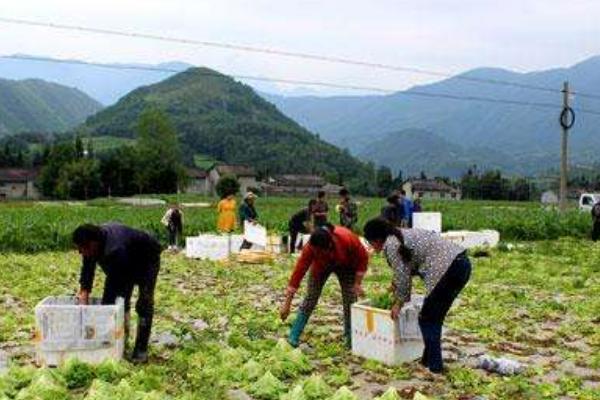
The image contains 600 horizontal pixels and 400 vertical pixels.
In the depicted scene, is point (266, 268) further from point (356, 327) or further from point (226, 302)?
point (356, 327)

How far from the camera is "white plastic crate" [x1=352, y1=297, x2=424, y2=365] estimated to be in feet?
31.5

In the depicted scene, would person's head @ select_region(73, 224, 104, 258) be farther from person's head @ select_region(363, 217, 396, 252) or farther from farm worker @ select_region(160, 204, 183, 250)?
farm worker @ select_region(160, 204, 183, 250)

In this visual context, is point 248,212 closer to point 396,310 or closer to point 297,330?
point 297,330

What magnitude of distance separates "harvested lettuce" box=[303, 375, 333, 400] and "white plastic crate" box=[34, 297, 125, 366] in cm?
250

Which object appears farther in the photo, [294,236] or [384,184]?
[384,184]

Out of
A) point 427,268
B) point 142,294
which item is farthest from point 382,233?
point 142,294

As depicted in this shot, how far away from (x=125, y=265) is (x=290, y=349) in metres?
2.12

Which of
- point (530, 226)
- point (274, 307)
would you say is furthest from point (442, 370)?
point (530, 226)

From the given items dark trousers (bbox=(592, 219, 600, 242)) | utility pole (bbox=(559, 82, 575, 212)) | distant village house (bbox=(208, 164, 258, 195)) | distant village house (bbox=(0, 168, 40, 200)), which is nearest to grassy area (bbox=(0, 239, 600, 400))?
dark trousers (bbox=(592, 219, 600, 242))

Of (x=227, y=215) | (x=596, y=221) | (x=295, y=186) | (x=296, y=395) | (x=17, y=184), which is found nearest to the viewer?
(x=296, y=395)

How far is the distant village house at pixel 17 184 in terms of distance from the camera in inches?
5012

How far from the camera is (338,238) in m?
10.1

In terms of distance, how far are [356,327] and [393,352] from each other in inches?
26.5

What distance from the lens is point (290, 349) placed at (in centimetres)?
961
